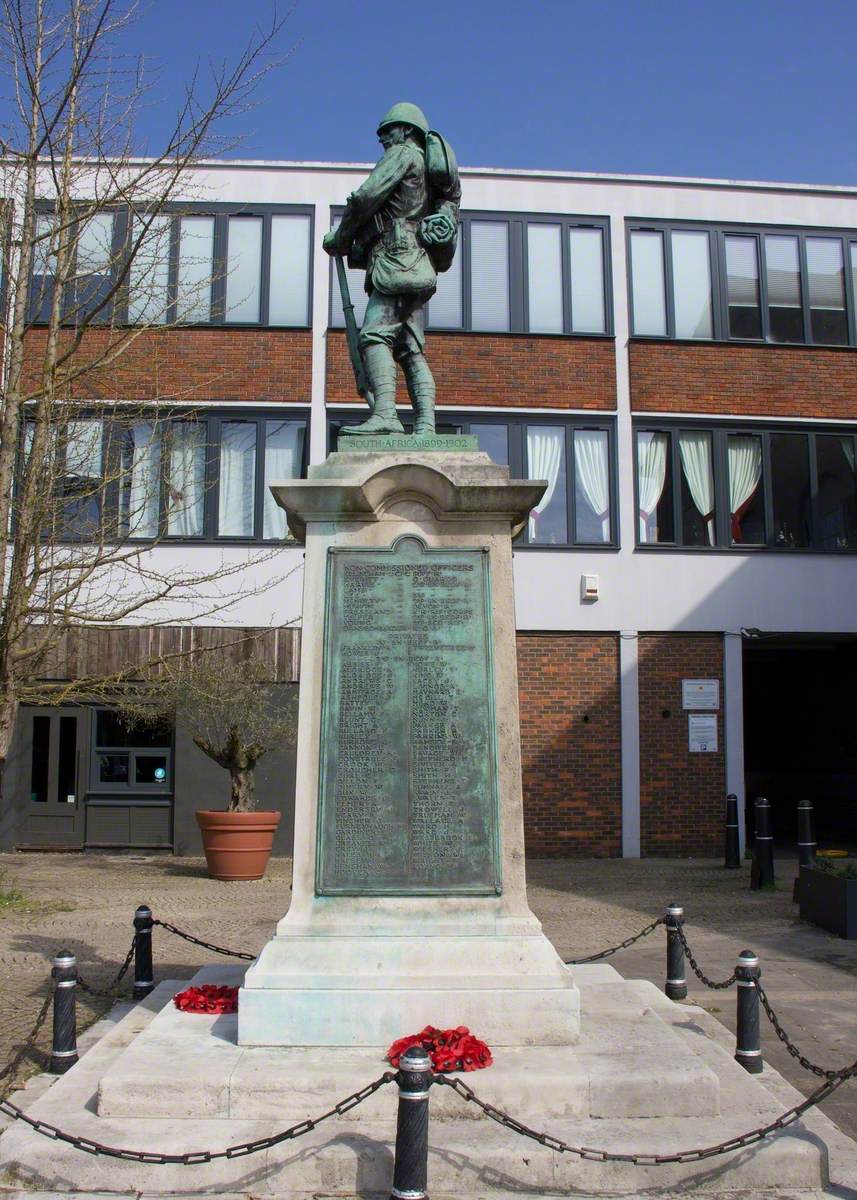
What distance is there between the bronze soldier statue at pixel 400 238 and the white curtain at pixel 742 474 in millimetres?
13086

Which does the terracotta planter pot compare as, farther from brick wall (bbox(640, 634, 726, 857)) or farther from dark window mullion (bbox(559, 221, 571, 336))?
dark window mullion (bbox(559, 221, 571, 336))

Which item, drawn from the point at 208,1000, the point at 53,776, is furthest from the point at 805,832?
the point at 53,776

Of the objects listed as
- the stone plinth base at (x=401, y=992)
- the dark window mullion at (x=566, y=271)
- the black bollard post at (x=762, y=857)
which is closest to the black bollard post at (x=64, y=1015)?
the stone plinth base at (x=401, y=992)

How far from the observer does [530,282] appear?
18.8m

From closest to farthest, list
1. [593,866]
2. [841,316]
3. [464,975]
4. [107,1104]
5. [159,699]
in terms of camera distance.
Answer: [107,1104]
[464,975]
[159,699]
[593,866]
[841,316]

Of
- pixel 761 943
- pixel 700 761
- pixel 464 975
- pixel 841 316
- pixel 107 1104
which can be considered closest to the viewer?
pixel 107 1104

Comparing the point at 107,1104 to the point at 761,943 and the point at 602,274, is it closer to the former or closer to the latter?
the point at 761,943

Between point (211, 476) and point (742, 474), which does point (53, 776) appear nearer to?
point (211, 476)

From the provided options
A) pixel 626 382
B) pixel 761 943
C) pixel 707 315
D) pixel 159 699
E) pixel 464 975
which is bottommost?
pixel 761 943

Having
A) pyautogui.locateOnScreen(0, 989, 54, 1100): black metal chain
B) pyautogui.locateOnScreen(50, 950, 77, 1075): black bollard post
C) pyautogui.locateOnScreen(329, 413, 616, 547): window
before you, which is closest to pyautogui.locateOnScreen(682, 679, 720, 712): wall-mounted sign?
pyautogui.locateOnScreen(329, 413, 616, 547): window

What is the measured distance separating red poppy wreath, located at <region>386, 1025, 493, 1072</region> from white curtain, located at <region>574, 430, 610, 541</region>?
14014 mm

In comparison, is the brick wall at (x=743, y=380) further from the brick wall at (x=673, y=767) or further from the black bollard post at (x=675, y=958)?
the black bollard post at (x=675, y=958)

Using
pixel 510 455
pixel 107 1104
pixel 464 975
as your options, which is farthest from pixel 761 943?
pixel 510 455

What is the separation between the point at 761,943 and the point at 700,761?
7842 mm
